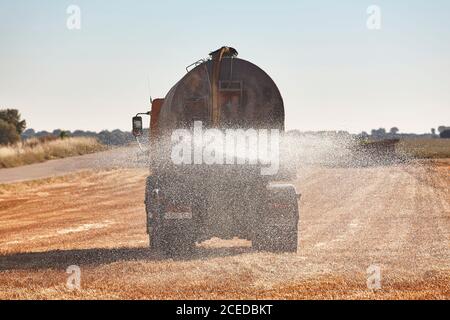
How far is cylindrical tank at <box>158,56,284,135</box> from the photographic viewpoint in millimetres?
11961

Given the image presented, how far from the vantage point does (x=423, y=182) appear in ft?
103

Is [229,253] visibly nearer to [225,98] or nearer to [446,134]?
[225,98]

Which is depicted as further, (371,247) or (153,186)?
(371,247)

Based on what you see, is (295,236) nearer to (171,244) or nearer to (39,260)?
(171,244)

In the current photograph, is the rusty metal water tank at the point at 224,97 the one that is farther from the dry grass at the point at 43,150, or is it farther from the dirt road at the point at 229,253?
the dry grass at the point at 43,150

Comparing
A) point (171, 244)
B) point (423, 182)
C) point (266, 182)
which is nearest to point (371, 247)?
point (266, 182)

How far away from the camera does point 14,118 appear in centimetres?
6419

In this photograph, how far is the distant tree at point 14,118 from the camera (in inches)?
2512

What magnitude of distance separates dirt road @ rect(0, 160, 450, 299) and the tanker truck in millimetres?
534

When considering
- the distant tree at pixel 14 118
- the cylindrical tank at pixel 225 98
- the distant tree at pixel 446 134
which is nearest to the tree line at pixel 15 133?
the distant tree at pixel 14 118

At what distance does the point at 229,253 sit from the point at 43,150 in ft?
106

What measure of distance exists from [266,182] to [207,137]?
136 cm
